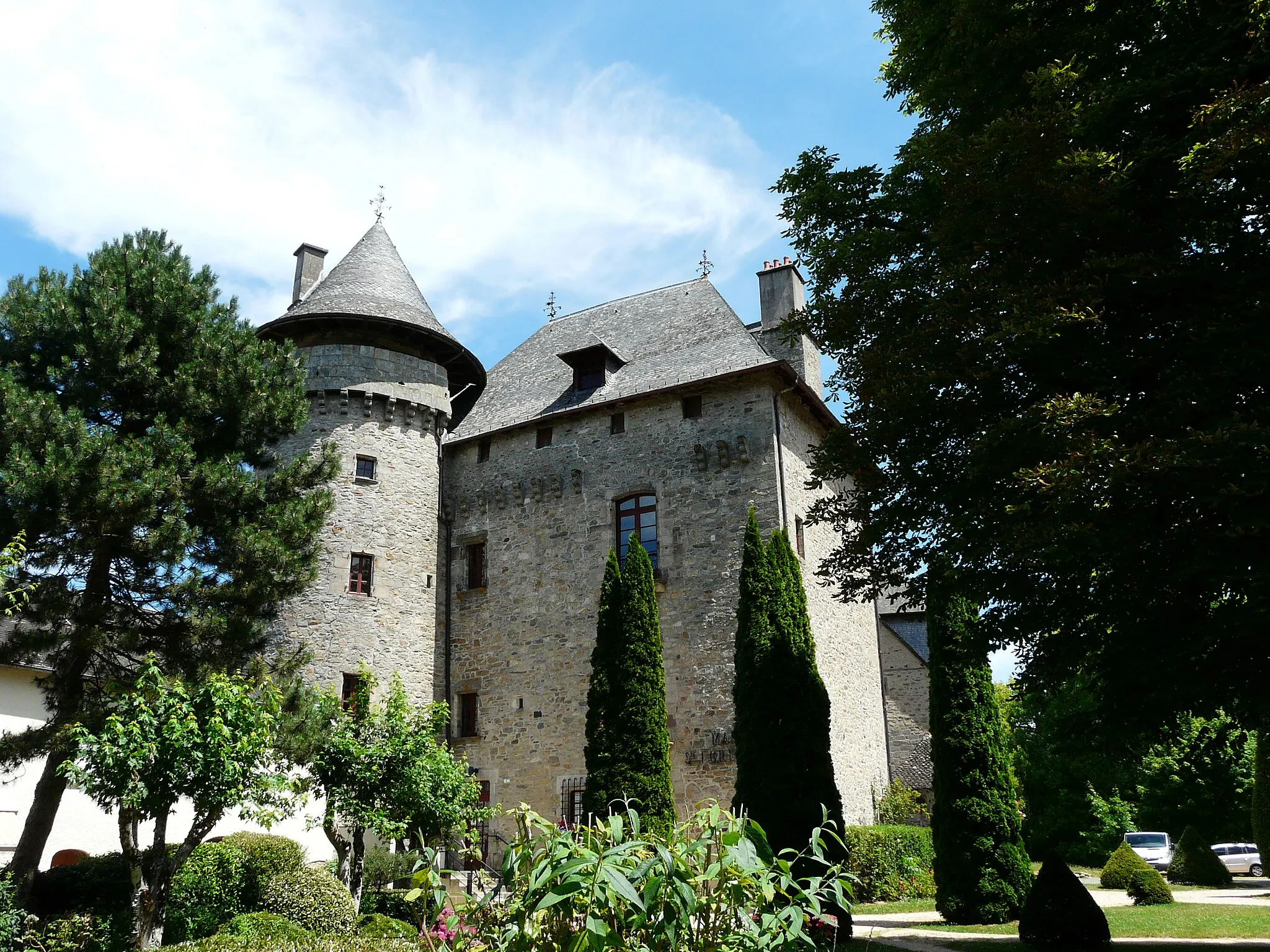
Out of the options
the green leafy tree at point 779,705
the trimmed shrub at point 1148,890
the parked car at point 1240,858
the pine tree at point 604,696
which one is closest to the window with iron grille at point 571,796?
the pine tree at point 604,696

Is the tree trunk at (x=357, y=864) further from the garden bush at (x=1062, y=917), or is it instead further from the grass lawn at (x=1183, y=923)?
the garden bush at (x=1062, y=917)

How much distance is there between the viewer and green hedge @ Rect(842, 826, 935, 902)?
54.6ft

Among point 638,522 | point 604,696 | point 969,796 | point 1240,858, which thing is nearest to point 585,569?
point 638,522

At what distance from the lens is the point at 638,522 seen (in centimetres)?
1892

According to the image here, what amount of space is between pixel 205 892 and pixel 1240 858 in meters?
26.1

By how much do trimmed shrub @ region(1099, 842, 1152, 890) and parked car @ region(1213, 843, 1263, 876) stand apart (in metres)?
8.80

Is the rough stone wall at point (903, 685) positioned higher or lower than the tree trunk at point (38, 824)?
higher

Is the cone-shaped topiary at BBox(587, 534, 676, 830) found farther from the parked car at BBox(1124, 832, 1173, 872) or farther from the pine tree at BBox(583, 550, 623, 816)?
the parked car at BBox(1124, 832, 1173, 872)

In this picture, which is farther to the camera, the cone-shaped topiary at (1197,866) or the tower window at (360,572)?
the cone-shaped topiary at (1197,866)

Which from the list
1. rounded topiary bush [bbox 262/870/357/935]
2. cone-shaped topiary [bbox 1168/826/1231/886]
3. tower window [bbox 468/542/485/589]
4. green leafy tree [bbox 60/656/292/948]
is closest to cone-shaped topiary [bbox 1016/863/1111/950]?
rounded topiary bush [bbox 262/870/357/935]

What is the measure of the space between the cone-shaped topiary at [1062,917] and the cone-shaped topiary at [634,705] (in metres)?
5.24

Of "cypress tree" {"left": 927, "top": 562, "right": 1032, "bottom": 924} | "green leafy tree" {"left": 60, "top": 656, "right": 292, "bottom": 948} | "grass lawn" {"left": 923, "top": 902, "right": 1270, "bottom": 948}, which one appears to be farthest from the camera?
"cypress tree" {"left": 927, "top": 562, "right": 1032, "bottom": 924}

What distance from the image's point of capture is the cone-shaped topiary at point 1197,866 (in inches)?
883

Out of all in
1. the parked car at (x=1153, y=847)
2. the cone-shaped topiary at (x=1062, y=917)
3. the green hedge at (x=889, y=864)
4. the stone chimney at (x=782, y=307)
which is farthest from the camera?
the parked car at (x=1153, y=847)
